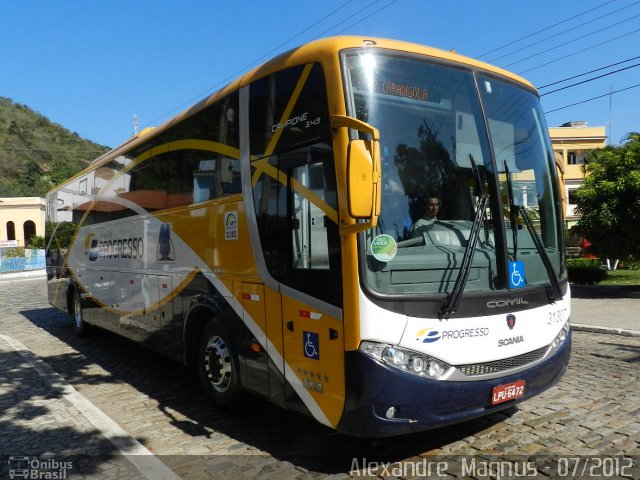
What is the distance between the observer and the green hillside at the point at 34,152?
110m

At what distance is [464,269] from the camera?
3.85m

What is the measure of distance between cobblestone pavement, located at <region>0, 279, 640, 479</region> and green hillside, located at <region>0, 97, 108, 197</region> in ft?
348

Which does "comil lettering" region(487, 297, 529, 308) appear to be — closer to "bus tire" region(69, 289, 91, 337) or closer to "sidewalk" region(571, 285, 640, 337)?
"sidewalk" region(571, 285, 640, 337)

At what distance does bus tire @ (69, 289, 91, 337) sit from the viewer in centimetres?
1053

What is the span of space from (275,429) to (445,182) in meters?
2.91

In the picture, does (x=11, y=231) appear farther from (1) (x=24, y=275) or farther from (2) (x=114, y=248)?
(2) (x=114, y=248)

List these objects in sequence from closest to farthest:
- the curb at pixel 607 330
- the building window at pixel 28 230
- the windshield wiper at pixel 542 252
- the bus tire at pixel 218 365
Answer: the windshield wiper at pixel 542 252 < the bus tire at pixel 218 365 < the curb at pixel 607 330 < the building window at pixel 28 230

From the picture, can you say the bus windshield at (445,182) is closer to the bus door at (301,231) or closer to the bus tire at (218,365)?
the bus door at (301,231)

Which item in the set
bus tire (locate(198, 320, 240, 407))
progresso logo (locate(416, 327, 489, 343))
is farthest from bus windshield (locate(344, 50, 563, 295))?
bus tire (locate(198, 320, 240, 407))

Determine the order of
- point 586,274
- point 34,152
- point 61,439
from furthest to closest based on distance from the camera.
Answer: point 34,152
point 586,274
point 61,439

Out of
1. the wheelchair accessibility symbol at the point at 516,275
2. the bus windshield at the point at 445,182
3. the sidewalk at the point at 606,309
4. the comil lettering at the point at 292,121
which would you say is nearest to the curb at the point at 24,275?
the sidewalk at the point at 606,309

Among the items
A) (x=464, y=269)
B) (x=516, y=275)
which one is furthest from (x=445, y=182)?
(x=516, y=275)

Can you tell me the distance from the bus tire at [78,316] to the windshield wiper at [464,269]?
8.77 m

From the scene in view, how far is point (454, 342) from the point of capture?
12.4 feet
